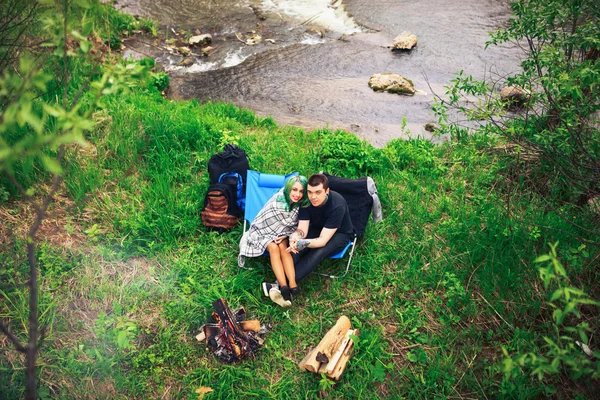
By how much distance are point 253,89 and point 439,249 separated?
5.24 meters

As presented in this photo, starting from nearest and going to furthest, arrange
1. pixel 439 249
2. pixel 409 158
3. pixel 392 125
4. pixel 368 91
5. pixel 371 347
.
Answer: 1. pixel 371 347
2. pixel 439 249
3. pixel 409 158
4. pixel 392 125
5. pixel 368 91

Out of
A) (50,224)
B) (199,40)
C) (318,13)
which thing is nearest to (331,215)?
(50,224)

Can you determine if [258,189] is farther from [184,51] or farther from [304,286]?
[184,51]

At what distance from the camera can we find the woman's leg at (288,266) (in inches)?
170

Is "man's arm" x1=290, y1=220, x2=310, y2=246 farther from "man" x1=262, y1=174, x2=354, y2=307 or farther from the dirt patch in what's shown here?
the dirt patch

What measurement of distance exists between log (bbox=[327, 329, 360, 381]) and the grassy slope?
0.07m

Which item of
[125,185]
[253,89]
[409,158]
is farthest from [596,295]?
[253,89]

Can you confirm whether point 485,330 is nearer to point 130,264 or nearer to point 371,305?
point 371,305

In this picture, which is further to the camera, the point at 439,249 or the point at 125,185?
the point at 125,185

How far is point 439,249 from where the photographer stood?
4.65m

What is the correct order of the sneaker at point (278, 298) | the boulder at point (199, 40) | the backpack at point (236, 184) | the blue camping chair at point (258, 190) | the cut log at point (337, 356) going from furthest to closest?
1. the boulder at point (199, 40)
2. the backpack at point (236, 184)
3. the blue camping chair at point (258, 190)
4. the sneaker at point (278, 298)
5. the cut log at point (337, 356)

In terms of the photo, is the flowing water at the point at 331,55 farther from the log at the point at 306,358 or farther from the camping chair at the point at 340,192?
the log at the point at 306,358

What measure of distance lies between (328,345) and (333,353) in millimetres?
79

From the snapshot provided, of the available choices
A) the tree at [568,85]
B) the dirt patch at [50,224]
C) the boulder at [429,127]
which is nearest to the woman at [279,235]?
the dirt patch at [50,224]
